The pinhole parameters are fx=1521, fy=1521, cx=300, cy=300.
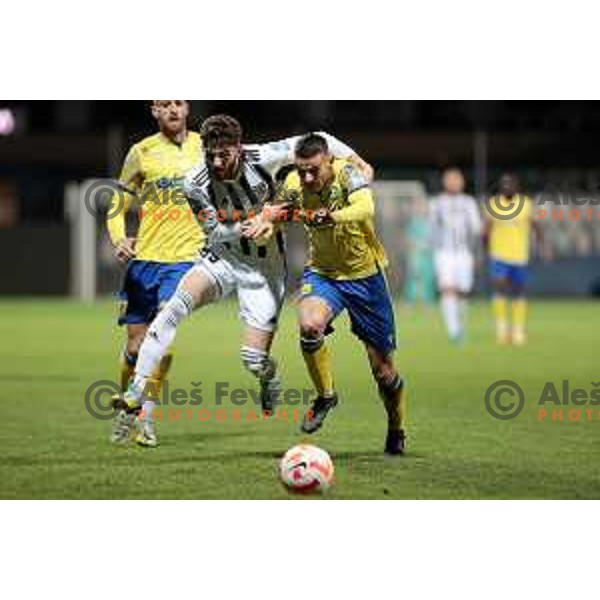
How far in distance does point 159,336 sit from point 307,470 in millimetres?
1188

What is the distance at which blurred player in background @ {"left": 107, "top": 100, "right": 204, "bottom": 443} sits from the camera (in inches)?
310

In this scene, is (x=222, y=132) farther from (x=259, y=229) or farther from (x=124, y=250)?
(x=124, y=250)

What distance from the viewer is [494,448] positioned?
26.2ft

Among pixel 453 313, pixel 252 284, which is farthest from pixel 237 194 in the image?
pixel 453 313

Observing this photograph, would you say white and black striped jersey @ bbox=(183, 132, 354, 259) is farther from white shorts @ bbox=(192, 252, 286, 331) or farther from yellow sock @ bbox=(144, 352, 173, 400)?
yellow sock @ bbox=(144, 352, 173, 400)

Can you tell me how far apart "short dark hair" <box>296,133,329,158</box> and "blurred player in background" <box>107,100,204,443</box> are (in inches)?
33.2

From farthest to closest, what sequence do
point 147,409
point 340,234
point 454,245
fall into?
point 454,245, point 147,409, point 340,234

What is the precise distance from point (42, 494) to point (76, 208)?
17.3m

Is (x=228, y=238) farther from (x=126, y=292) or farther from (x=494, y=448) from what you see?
(x=494, y=448)

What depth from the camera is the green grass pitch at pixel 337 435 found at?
6.89 m

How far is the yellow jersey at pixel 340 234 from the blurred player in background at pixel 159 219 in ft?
2.41

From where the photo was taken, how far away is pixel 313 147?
23.4 ft

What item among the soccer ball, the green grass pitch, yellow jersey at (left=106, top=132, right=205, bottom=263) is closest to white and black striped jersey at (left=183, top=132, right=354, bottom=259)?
yellow jersey at (left=106, top=132, right=205, bottom=263)

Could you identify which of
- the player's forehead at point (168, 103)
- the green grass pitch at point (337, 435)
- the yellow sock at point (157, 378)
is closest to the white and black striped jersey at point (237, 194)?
the player's forehead at point (168, 103)
